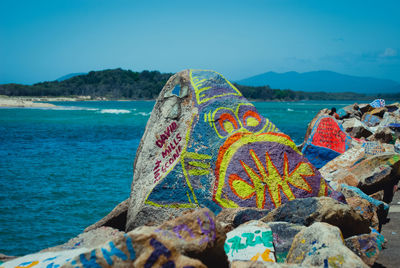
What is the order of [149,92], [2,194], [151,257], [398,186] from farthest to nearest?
[149,92], [2,194], [398,186], [151,257]

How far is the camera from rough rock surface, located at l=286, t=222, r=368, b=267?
111 inches

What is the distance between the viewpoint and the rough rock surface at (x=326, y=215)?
3.79m

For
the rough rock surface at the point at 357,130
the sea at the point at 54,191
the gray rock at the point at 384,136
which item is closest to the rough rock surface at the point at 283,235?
the sea at the point at 54,191

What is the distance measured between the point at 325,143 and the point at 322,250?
615 cm

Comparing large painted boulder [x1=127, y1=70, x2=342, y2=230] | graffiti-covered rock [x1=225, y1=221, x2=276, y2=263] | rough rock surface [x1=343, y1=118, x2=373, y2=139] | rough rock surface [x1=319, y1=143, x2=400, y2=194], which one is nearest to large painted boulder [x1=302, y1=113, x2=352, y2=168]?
rough rock surface [x1=319, y1=143, x2=400, y2=194]

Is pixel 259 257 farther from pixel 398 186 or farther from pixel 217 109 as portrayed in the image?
pixel 398 186

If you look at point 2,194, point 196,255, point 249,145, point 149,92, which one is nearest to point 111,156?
point 2,194

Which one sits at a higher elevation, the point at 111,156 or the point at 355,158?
the point at 355,158

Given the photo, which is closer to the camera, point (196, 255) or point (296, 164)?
point (196, 255)

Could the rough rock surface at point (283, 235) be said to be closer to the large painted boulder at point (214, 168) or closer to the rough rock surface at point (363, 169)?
the large painted boulder at point (214, 168)

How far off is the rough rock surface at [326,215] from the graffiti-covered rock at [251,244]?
0.46 meters

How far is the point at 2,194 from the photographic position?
9883 millimetres

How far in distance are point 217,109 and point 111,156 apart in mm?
11836

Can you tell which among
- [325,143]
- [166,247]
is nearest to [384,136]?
[325,143]
